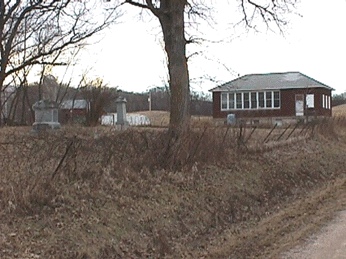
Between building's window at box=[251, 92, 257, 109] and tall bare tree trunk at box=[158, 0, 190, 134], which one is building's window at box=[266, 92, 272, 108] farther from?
tall bare tree trunk at box=[158, 0, 190, 134]

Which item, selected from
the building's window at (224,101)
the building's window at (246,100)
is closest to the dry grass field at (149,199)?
the building's window at (246,100)

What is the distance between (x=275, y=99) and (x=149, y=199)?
4217 cm

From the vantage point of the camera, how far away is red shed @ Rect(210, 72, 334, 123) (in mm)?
50938

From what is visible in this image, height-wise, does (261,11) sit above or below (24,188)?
above

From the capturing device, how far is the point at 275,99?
171ft

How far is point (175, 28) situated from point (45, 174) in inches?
339

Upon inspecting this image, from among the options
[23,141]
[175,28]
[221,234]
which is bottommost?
[221,234]

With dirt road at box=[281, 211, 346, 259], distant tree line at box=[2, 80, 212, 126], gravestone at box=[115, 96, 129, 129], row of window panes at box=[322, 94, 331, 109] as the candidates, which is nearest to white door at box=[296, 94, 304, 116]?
row of window panes at box=[322, 94, 331, 109]

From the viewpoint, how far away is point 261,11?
20109mm

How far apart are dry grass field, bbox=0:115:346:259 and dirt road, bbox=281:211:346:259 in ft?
1.05

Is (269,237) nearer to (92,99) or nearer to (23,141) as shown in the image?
(23,141)

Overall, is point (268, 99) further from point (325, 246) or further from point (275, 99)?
point (325, 246)

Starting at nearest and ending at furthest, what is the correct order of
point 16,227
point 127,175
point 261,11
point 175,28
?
point 16,227 < point 127,175 < point 175,28 < point 261,11

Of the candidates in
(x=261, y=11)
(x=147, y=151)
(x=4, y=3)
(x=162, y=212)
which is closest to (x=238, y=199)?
(x=147, y=151)
